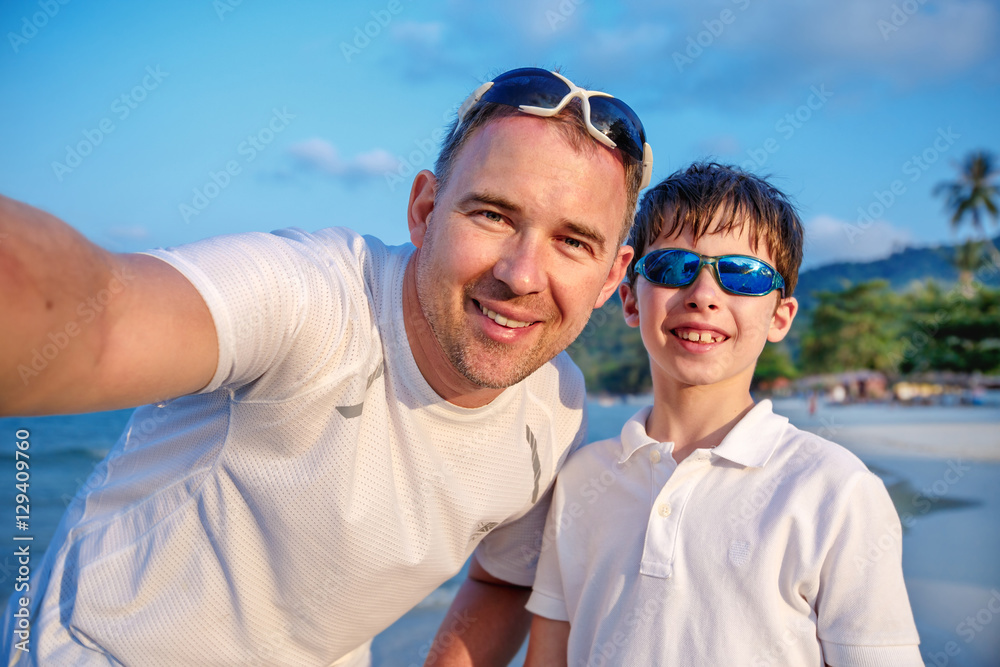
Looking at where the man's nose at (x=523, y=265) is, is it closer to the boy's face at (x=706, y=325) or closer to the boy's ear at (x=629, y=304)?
the boy's face at (x=706, y=325)

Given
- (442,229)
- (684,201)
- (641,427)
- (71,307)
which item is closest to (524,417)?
(641,427)

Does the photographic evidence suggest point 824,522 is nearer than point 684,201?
Yes

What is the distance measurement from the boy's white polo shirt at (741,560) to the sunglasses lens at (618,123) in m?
1.05

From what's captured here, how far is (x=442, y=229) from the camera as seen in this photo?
223 centimetres

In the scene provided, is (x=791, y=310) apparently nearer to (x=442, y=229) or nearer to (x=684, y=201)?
(x=684, y=201)

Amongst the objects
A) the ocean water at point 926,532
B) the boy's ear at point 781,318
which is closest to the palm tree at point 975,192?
the ocean water at point 926,532

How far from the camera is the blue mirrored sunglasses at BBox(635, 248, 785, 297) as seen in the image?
7.75 feet

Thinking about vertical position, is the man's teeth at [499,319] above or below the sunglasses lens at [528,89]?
below

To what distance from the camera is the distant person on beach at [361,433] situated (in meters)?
2.01

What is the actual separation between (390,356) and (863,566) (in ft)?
5.01

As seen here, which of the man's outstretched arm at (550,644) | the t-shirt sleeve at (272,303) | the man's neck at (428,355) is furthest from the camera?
the man's outstretched arm at (550,644)

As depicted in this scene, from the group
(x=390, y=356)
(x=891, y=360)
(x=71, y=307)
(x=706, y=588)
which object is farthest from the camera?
(x=891, y=360)

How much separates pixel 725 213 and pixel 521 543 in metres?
1.53

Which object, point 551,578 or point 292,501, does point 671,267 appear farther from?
point 292,501
